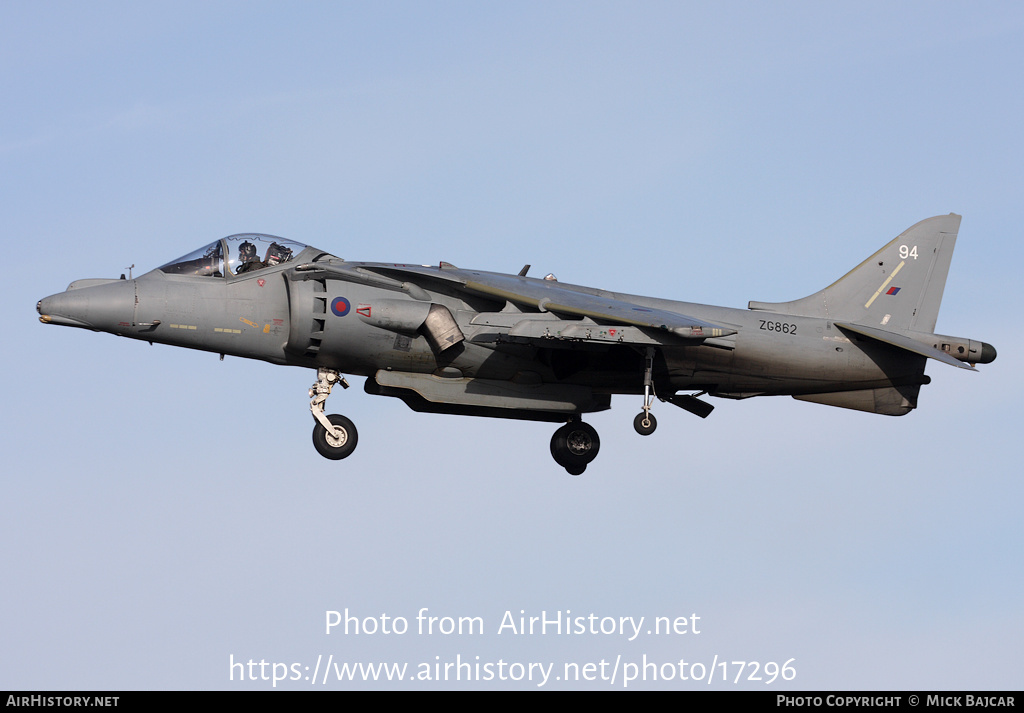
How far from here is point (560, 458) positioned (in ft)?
76.6

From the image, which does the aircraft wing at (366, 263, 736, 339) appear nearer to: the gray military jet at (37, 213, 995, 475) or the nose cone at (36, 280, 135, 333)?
the gray military jet at (37, 213, 995, 475)

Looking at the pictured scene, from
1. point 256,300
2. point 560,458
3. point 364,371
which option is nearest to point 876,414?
point 560,458

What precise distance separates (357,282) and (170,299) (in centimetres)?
278

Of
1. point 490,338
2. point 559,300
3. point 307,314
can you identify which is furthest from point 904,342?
point 307,314

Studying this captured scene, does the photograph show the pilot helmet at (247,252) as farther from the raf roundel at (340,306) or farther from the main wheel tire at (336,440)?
the main wheel tire at (336,440)

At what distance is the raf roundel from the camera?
2105 cm

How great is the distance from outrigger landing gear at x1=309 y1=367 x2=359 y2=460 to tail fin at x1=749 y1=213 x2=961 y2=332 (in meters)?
7.17

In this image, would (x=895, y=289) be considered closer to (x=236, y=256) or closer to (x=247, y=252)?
(x=247, y=252)

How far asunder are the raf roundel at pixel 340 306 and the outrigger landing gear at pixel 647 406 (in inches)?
179

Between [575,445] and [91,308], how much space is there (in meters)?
7.96

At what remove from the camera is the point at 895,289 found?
79.8 feet

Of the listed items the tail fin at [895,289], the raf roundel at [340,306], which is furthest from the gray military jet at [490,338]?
the tail fin at [895,289]

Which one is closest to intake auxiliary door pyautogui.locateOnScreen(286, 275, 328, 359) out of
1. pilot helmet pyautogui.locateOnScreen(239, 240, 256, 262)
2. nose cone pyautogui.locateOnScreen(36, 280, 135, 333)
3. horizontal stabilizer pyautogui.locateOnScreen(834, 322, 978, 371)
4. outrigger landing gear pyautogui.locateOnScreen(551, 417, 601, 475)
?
pilot helmet pyautogui.locateOnScreen(239, 240, 256, 262)
